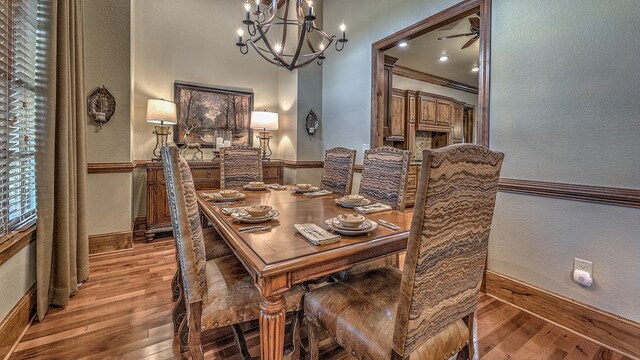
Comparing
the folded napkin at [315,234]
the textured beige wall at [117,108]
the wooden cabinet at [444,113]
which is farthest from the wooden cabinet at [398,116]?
the folded napkin at [315,234]

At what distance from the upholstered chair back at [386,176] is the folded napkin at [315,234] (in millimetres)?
840

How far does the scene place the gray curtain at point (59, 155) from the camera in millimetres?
1729

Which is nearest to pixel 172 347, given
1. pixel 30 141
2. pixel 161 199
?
pixel 30 141

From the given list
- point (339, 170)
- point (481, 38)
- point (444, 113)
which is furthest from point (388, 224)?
point (444, 113)

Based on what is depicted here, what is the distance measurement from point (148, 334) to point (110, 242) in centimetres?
171

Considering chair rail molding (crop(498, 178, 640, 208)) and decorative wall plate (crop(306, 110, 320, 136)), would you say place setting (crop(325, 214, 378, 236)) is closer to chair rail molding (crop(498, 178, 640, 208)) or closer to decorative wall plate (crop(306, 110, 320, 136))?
chair rail molding (crop(498, 178, 640, 208))

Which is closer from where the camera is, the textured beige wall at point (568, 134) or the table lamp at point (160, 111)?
the textured beige wall at point (568, 134)

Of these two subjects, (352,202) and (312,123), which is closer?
(352,202)

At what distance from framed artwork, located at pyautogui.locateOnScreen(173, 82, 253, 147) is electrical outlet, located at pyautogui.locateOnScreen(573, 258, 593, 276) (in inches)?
151

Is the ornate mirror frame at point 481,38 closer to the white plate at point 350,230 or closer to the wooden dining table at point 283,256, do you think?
the wooden dining table at point 283,256

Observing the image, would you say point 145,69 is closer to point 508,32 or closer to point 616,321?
point 508,32

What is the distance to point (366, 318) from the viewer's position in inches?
40.7

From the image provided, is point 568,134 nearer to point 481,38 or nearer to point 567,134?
point 567,134

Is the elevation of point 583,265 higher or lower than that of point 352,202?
lower
